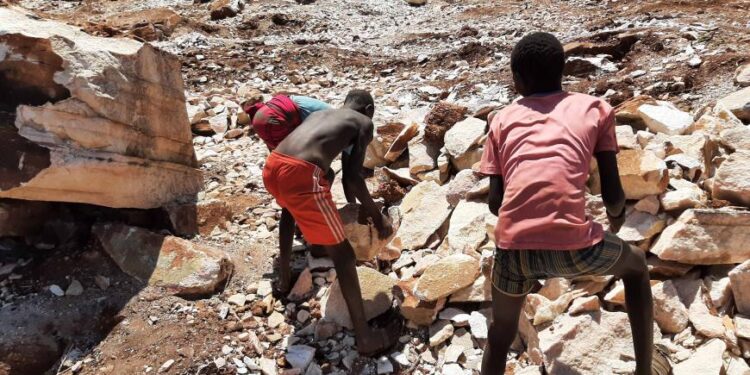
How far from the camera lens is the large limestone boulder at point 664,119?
3.34 metres

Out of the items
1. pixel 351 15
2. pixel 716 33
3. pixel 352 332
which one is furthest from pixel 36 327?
pixel 351 15

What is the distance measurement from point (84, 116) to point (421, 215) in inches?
79.1

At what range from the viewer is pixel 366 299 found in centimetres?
285

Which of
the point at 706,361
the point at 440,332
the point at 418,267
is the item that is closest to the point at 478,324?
the point at 440,332

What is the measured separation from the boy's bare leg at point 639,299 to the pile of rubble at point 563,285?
0.35m

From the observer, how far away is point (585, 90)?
465 centimetres

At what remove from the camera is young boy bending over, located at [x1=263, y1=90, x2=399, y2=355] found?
100 inches

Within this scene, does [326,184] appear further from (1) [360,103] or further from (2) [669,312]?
(2) [669,312]

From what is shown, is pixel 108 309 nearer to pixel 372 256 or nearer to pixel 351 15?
pixel 372 256

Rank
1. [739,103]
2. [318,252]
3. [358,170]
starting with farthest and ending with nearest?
1. [739,103]
2. [318,252]
3. [358,170]

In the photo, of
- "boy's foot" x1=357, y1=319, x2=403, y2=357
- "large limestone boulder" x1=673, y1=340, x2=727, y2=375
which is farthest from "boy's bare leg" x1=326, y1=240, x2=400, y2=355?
"large limestone boulder" x1=673, y1=340, x2=727, y2=375

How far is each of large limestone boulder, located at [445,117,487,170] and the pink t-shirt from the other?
185 centimetres

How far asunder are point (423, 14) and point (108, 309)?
925cm

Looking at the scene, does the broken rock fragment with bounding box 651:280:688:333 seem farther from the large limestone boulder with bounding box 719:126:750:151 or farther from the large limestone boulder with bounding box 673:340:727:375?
the large limestone boulder with bounding box 719:126:750:151
